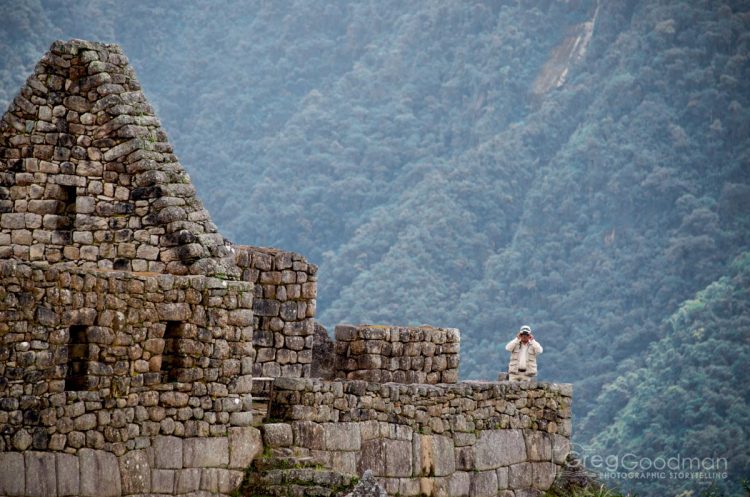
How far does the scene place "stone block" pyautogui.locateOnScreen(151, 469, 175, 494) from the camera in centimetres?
2056

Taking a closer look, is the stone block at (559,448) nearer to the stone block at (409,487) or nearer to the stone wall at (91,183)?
the stone block at (409,487)

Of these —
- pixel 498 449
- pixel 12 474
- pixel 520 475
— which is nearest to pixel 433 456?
pixel 498 449

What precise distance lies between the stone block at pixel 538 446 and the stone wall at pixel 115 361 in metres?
7.03

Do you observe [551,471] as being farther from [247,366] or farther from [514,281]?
[514,281]

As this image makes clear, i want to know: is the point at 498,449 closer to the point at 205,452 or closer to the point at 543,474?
the point at 543,474

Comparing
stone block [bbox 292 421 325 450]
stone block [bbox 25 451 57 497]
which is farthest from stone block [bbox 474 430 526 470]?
stone block [bbox 25 451 57 497]

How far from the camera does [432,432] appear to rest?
25.6 m

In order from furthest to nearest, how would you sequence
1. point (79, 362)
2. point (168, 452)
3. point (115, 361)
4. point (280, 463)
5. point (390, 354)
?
point (390, 354) → point (280, 463) → point (168, 452) → point (115, 361) → point (79, 362)

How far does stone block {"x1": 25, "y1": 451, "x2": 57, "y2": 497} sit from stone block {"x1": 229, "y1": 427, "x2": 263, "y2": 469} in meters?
2.87

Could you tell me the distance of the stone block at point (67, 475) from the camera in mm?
19297

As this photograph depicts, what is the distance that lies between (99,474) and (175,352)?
→ 5.94 ft

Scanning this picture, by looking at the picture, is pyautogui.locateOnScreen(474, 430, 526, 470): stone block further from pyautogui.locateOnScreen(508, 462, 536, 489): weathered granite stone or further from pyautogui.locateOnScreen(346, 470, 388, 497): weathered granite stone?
pyautogui.locateOnScreen(346, 470, 388, 497): weathered granite stone

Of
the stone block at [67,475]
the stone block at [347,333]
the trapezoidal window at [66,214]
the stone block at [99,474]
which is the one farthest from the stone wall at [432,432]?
the stone block at [67,475]

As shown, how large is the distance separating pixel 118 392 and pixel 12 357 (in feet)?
5.39
